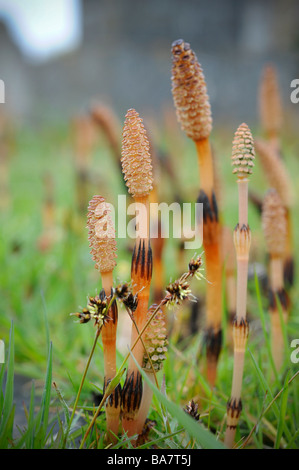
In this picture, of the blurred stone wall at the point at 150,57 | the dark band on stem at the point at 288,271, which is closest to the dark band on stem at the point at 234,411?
the dark band on stem at the point at 288,271

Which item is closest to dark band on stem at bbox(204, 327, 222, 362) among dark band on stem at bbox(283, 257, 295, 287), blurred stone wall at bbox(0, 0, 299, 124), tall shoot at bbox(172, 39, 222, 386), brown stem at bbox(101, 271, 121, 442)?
tall shoot at bbox(172, 39, 222, 386)

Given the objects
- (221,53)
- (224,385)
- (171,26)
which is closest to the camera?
(224,385)

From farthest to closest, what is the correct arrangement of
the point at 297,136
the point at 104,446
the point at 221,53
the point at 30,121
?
the point at 30,121, the point at 221,53, the point at 297,136, the point at 104,446

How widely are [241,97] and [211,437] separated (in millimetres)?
6543

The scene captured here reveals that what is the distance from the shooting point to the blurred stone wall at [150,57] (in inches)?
258

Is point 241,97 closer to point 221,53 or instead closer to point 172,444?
point 221,53

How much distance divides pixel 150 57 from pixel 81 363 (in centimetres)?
757

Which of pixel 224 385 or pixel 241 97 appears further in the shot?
pixel 241 97

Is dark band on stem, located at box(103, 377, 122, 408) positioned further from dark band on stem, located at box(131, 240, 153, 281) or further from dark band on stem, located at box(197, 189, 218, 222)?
dark band on stem, located at box(197, 189, 218, 222)

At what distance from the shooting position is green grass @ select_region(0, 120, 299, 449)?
0.51 metres

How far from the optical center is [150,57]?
25.2 feet

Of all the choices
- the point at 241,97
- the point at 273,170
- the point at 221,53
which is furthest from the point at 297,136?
the point at 273,170

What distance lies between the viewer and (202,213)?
627mm

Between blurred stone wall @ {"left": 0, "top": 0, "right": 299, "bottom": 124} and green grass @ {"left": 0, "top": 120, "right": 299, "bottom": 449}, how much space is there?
12.7ft
